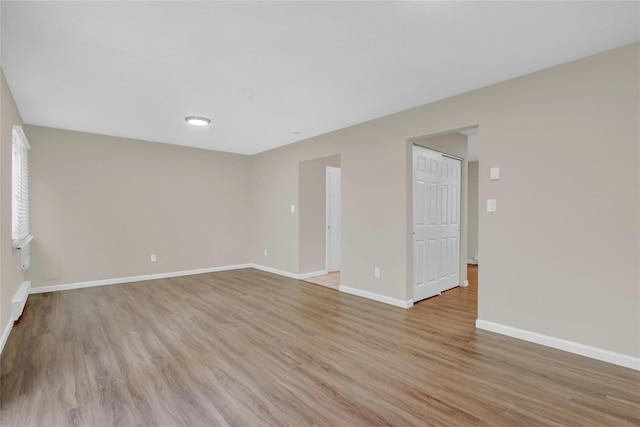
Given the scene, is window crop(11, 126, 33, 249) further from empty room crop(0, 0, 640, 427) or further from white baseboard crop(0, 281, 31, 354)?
white baseboard crop(0, 281, 31, 354)

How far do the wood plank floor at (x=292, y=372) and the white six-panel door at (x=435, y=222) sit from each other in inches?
25.2

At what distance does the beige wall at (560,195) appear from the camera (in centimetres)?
234

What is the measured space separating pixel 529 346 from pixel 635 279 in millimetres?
944

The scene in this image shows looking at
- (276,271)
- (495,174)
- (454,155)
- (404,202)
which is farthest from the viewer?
(276,271)

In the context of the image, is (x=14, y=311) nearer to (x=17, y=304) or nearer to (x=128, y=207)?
(x=17, y=304)

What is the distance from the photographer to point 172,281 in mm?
5262

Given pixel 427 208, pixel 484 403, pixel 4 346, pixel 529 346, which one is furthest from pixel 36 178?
pixel 529 346

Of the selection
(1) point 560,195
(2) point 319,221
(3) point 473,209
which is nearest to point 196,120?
(2) point 319,221

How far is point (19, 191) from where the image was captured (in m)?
3.65

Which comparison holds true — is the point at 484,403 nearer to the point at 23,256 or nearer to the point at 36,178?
the point at 23,256

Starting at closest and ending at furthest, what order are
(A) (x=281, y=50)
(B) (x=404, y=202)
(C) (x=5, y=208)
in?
(A) (x=281, y=50) → (C) (x=5, y=208) → (B) (x=404, y=202)

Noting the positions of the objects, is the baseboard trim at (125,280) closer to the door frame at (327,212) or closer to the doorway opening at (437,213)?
the door frame at (327,212)

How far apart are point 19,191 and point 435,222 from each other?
5.31m

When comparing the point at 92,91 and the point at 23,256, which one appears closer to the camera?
the point at 92,91
